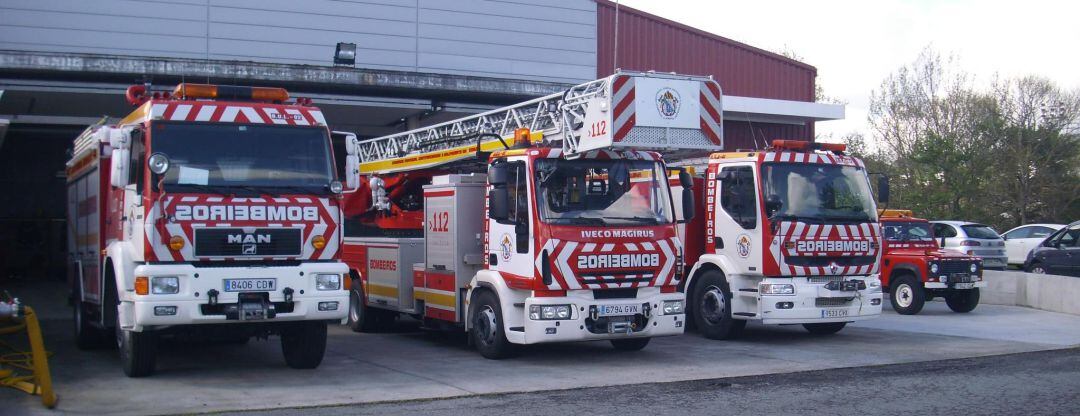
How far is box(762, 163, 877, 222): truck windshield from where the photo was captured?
1318cm

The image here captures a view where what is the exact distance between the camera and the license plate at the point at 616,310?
11.2 m

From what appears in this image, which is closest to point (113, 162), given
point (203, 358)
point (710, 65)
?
point (203, 358)

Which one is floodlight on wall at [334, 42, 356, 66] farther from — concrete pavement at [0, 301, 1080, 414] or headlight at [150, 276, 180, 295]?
headlight at [150, 276, 180, 295]

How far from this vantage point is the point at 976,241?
24.4 metres

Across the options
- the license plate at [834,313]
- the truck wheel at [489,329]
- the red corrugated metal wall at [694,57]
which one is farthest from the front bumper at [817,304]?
the red corrugated metal wall at [694,57]

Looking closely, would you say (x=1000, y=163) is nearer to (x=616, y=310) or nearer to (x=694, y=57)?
(x=694, y=57)

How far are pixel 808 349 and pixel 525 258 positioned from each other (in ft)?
13.9

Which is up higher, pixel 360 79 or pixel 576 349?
pixel 360 79

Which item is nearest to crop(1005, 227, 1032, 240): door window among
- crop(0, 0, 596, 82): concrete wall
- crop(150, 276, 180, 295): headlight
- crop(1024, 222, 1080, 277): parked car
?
crop(1024, 222, 1080, 277): parked car

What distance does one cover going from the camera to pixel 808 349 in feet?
42.7

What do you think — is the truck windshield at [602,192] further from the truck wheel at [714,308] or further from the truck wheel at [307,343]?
the truck wheel at [307,343]

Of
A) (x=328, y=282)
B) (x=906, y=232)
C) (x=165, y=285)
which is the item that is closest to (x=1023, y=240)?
(x=906, y=232)

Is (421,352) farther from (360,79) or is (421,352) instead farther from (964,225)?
(964,225)

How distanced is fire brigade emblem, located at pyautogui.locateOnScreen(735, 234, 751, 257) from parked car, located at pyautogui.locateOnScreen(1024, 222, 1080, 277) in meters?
12.6
